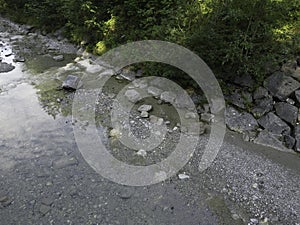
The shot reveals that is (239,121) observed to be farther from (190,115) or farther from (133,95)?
(133,95)

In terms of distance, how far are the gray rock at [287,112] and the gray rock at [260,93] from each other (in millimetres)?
461

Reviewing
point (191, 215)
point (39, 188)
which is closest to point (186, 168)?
point (191, 215)

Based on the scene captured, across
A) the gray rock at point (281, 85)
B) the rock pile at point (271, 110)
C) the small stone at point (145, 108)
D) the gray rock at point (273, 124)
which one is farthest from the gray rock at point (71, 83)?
the gray rock at point (281, 85)

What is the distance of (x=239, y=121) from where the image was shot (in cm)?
767

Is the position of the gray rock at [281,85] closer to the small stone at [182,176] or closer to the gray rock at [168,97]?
the gray rock at [168,97]

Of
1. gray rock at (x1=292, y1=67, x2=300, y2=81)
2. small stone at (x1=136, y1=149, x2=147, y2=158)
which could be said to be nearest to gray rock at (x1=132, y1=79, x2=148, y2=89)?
small stone at (x1=136, y1=149, x2=147, y2=158)

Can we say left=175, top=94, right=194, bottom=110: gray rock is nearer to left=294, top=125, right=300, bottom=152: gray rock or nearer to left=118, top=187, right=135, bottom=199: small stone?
left=294, top=125, right=300, bottom=152: gray rock

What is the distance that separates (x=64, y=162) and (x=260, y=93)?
19.5ft

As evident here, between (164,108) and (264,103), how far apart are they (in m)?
3.00

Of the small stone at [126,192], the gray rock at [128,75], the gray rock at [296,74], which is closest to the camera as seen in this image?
the small stone at [126,192]

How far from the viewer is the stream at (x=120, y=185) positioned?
502cm

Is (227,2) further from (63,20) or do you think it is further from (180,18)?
(63,20)

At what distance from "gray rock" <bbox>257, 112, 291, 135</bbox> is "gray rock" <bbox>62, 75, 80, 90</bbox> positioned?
6261 millimetres

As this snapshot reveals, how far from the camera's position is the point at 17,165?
6.02m
